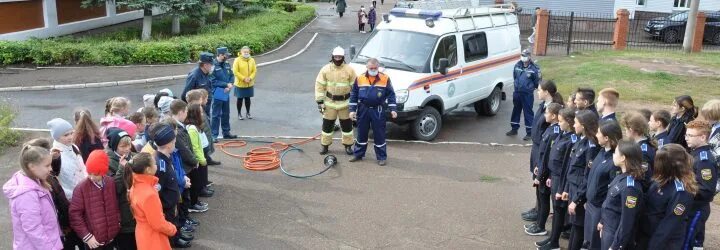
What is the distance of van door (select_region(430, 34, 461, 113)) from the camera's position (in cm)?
1053

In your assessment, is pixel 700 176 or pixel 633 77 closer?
pixel 700 176

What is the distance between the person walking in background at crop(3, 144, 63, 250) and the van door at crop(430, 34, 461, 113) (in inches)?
272

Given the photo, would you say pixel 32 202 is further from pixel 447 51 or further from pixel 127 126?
pixel 447 51

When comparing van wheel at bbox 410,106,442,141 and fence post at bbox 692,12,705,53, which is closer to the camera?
van wheel at bbox 410,106,442,141

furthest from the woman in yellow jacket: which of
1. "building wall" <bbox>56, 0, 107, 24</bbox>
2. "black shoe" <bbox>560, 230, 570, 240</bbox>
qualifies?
"building wall" <bbox>56, 0, 107, 24</bbox>

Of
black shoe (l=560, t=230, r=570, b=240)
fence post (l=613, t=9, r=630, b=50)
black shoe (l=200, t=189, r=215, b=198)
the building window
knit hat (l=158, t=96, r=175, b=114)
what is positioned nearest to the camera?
black shoe (l=560, t=230, r=570, b=240)

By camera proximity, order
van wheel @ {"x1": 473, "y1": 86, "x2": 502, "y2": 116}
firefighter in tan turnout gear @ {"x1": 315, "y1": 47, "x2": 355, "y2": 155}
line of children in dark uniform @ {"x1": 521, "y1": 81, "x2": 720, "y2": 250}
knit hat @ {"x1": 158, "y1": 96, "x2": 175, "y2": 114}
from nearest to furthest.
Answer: line of children in dark uniform @ {"x1": 521, "y1": 81, "x2": 720, "y2": 250} < knit hat @ {"x1": 158, "y1": 96, "x2": 175, "y2": 114} < firefighter in tan turnout gear @ {"x1": 315, "y1": 47, "x2": 355, "y2": 155} < van wheel @ {"x1": 473, "y1": 86, "x2": 502, "y2": 116}

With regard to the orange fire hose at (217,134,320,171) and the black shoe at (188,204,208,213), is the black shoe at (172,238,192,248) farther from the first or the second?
the orange fire hose at (217,134,320,171)

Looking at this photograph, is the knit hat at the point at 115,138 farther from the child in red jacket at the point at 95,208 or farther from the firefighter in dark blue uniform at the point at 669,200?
the firefighter in dark blue uniform at the point at 669,200

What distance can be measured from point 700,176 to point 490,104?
24.0 feet

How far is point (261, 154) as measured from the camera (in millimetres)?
9523

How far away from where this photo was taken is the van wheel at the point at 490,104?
1240 centimetres

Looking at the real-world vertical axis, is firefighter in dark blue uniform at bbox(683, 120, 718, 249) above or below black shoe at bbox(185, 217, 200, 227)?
above

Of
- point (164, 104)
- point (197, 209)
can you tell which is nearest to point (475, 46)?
point (164, 104)
